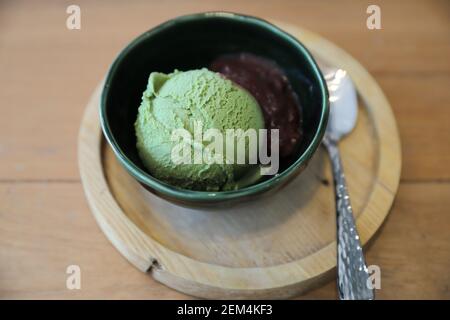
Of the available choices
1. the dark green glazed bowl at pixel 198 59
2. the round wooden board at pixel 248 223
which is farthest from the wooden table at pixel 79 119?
the dark green glazed bowl at pixel 198 59

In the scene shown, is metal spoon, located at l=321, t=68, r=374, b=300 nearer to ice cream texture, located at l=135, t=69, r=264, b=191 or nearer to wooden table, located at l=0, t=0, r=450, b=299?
wooden table, located at l=0, t=0, r=450, b=299

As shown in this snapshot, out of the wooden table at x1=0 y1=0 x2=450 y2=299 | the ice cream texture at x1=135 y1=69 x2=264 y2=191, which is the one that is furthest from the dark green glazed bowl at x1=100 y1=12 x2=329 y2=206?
the wooden table at x1=0 y1=0 x2=450 y2=299

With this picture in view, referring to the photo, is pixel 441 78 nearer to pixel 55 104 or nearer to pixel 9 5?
pixel 55 104

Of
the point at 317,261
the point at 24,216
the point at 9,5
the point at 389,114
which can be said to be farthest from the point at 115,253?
the point at 9,5

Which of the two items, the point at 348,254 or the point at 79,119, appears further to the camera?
the point at 79,119

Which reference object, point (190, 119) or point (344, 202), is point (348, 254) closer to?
point (344, 202)

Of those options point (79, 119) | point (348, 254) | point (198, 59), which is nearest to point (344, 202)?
point (348, 254)
